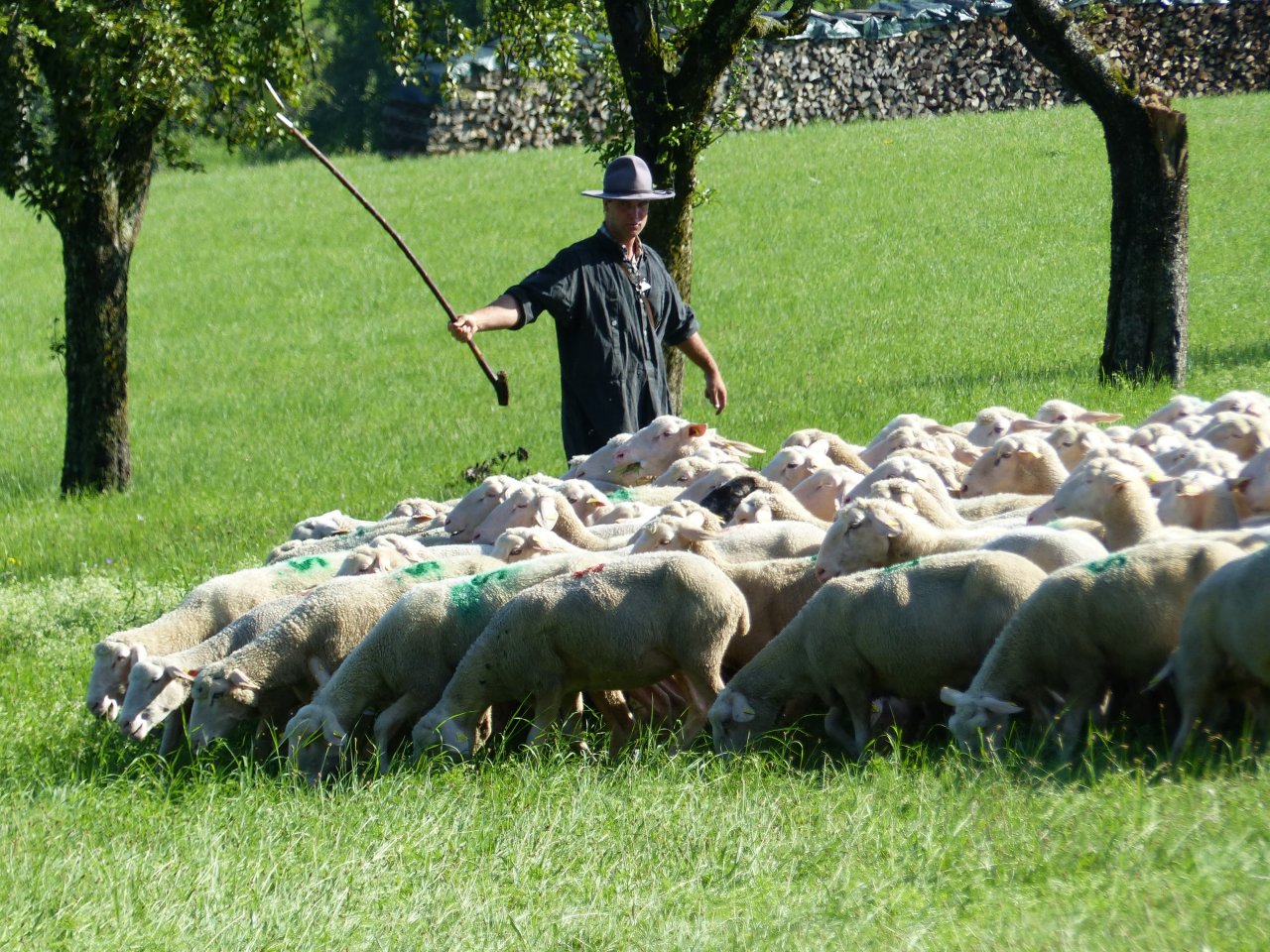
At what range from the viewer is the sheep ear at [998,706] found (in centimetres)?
512

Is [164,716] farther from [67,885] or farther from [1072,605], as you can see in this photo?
[1072,605]

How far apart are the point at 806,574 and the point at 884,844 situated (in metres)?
1.84

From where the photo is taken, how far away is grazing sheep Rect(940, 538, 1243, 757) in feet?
16.9

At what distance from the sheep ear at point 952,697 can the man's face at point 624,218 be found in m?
4.51

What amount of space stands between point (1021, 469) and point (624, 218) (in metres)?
2.72

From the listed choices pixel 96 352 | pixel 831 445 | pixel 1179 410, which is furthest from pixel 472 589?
pixel 96 352

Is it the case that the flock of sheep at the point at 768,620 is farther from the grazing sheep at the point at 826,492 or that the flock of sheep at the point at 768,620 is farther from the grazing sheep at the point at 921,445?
the grazing sheep at the point at 921,445

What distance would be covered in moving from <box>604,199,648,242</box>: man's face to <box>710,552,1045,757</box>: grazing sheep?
3.93 meters

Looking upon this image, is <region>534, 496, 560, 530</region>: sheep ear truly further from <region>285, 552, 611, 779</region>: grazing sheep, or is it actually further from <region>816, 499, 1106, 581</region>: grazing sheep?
<region>816, 499, 1106, 581</region>: grazing sheep

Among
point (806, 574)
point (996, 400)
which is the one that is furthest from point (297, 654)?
point (996, 400)

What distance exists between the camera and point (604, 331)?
9.23 metres

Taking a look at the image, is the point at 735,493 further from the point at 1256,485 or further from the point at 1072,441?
the point at 1256,485

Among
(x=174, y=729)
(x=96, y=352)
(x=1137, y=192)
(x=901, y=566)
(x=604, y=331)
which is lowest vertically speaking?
(x=174, y=729)

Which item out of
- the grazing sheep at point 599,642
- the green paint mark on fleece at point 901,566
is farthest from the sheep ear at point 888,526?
the grazing sheep at point 599,642
